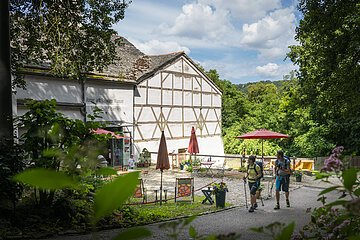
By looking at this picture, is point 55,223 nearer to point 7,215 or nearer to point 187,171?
point 7,215

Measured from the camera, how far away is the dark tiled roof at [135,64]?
20.3m

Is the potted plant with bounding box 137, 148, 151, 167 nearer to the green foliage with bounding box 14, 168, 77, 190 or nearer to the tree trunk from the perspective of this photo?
the tree trunk

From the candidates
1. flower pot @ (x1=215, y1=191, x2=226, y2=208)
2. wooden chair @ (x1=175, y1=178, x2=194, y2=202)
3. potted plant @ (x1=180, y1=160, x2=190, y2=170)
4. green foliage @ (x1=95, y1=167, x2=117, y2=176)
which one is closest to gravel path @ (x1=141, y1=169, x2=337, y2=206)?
wooden chair @ (x1=175, y1=178, x2=194, y2=202)

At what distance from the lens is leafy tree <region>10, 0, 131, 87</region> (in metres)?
8.59

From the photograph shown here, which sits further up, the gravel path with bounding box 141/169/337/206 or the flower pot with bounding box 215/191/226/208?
the flower pot with bounding box 215/191/226/208

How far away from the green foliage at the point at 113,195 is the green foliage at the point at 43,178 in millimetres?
50

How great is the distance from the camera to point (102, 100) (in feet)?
62.3

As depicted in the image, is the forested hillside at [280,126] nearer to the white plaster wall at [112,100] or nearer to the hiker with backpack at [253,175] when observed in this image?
the white plaster wall at [112,100]

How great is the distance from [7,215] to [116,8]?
5.38 metres

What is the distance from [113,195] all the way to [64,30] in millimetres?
8933

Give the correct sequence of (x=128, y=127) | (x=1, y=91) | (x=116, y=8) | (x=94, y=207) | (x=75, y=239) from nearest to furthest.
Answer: (x=94, y=207) < (x=75, y=239) < (x=1, y=91) < (x=116, y=8) < (x=128, y=127)

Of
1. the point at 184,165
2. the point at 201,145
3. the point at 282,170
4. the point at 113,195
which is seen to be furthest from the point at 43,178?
the point at 201,145

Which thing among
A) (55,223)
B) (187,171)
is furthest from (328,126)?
(55,223)

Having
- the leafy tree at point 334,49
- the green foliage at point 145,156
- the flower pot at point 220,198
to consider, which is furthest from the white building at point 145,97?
the leafy tree at point 334,49
